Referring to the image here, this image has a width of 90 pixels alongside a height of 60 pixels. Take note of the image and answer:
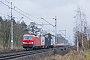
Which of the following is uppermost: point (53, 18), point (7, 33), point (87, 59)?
point (53, 18)

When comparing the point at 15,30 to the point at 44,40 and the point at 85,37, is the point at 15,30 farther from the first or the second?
the point at 85,37

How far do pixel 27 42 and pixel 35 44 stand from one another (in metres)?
2.53

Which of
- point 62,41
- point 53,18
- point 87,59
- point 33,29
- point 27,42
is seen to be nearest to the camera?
point 87,59

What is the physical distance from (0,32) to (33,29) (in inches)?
1252

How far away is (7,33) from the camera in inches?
2090

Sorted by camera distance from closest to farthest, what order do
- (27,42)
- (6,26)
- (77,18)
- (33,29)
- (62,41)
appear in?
(77,18) → (27,42) → (6,26) → (33,29) → (62,41)

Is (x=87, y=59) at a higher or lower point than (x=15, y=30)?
lower

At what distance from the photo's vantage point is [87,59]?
22.9 metres

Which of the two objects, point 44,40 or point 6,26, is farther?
point 44,40

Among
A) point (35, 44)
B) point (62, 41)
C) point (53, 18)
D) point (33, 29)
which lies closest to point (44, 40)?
point (53, 18)

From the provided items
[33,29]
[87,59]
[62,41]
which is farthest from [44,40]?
[62,41]

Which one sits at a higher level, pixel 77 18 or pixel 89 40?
pixel 77 18

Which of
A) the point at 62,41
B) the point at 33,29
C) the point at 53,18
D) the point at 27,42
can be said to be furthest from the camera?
the point at 62,41

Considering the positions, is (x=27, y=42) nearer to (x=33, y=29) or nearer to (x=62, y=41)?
(x=33, y=29)
